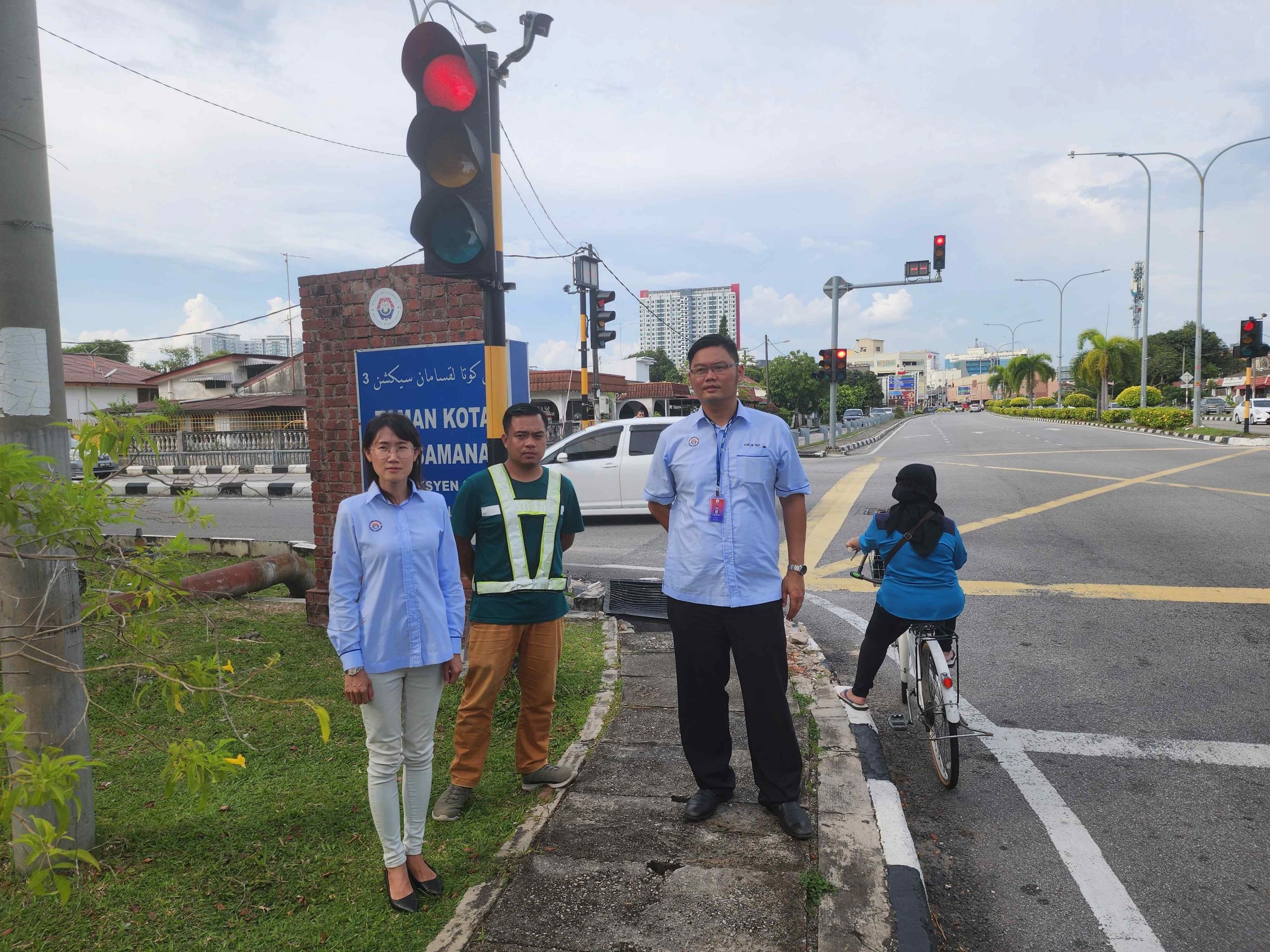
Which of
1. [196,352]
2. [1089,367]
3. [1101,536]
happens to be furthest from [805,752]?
[196,352]

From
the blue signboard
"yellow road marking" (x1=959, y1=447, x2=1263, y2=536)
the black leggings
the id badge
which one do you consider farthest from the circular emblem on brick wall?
"yellow road marking" (x1=959, y1=447, x2=1263, y2=536)

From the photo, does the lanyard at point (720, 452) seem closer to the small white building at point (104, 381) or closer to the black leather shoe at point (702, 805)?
the black leather shoe at point (702, 805)

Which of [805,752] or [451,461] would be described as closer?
[805,752]

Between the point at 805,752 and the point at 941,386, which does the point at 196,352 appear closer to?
the point at 805,752

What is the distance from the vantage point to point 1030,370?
8206cm

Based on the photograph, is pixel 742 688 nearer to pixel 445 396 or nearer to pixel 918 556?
pixel 918 556

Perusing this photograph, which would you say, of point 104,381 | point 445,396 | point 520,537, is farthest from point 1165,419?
point 104,381

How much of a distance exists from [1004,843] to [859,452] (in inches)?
989

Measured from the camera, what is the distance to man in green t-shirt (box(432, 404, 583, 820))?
3.53 meters

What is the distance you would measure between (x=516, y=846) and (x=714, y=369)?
1.98m

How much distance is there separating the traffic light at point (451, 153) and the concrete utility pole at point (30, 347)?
1.52 m

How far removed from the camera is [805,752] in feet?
13.5

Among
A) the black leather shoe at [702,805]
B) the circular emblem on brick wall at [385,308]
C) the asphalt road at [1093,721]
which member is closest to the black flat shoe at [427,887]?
the black leather shoe at [702,805]

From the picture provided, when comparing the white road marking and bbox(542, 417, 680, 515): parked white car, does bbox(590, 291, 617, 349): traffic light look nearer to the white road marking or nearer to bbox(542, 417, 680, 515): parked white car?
bbox(542, 417, 680, 515): parked white car
